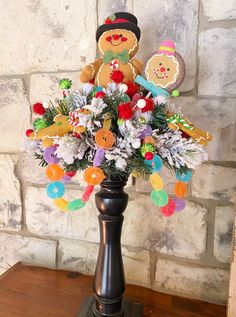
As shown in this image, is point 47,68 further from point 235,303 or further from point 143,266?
point 235,303

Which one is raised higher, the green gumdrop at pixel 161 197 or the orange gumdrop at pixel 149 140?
the orange gumdrop at pixel 149 140

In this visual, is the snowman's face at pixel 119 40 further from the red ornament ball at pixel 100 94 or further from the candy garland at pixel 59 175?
the candy garland at pixel 59 175

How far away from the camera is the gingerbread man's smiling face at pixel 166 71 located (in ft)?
1.74

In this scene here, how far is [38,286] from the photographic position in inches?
32.2

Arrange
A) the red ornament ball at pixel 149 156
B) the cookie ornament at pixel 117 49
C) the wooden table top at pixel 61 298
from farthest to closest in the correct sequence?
1. the wooden table top at pixel 61 298
2. the cookie ornament at pixel 117 49
3. the red ornament ball at pixel 149 156

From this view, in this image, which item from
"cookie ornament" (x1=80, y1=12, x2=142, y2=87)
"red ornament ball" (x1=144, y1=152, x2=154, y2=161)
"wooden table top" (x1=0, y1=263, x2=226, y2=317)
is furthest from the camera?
"wooden table top" (x1=0, y1=263, x2=226, y2=317)

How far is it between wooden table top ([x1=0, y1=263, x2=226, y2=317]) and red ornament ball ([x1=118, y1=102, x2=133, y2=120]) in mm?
Answer: 510

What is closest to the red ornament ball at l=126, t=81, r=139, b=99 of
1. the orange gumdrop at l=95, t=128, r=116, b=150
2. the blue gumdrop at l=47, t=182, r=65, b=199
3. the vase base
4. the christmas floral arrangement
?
the christmas floral arrangement

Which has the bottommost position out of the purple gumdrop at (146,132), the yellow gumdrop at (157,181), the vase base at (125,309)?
the vase base at (125,309)

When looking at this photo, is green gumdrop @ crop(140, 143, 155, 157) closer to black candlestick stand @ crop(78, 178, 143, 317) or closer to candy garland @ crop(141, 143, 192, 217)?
candy garland @ crop(141, 143, 192, 217)

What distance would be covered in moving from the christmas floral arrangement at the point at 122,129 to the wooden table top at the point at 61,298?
33 centimetres

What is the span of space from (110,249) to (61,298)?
0.28m

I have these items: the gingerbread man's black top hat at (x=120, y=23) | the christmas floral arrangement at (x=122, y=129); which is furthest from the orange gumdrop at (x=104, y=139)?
the gingerbread man's black top hat at (x=120, y=23)

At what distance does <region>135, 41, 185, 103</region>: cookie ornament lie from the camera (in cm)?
53
